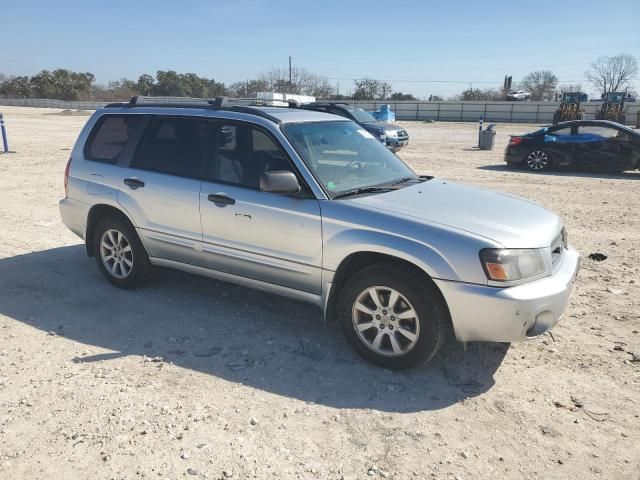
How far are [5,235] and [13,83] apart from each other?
10307 centimetres

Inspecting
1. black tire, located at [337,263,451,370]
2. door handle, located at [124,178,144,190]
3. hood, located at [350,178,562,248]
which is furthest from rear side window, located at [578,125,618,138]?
door handle, located at [124,178,144,190]

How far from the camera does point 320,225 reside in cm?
384

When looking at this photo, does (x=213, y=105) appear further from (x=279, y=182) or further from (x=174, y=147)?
(x=279, y=182)

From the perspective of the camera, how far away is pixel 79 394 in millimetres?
3445

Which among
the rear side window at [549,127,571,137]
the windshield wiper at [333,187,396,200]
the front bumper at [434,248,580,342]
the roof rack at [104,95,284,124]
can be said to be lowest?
the front bumper at [434,248,580,342]

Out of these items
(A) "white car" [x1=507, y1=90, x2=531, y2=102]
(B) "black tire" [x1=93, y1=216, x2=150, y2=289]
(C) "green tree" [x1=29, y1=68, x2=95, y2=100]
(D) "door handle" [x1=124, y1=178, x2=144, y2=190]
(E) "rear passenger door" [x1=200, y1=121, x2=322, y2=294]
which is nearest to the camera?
(E) "rear passenger door" [x1=200, y1=121, x2=322, y2=294]

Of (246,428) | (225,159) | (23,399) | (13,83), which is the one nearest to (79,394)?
(23,399)

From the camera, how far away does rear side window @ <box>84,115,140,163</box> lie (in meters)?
5.17

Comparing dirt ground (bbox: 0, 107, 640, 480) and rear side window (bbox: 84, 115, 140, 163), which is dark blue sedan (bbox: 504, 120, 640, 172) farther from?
rear side window (bbox: 84, 115, 140, 163)

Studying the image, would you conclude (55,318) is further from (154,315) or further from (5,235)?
(5,235)

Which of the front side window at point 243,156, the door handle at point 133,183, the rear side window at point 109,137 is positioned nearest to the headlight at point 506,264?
the front side window at point 243,156

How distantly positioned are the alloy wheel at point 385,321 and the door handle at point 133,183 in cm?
243

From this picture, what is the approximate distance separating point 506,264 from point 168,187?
117 inches

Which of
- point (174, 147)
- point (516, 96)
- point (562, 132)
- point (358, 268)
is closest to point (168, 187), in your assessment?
point (174, 147)
